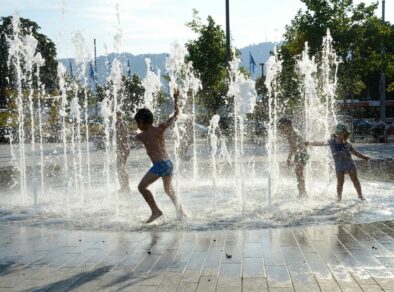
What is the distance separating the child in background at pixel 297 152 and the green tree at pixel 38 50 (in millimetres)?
41115

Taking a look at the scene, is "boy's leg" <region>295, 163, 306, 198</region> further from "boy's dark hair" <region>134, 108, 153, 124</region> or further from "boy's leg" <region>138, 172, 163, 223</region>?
"boy's dark hair" <region>134, 108, 153, 124</region>

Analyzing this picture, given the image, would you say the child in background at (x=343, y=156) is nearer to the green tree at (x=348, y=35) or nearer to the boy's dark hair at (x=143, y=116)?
the boy's dark hair at (x=143, y=116)

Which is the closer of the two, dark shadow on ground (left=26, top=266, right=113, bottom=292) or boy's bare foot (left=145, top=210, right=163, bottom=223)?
dark shadow on ground (left=26, top=266, right=113, bottom=292)

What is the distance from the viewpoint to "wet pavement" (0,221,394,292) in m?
3.83

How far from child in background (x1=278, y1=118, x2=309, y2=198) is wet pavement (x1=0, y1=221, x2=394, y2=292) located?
2.27m

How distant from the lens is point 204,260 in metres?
4.50

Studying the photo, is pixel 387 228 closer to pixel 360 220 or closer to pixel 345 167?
pixel 360 220

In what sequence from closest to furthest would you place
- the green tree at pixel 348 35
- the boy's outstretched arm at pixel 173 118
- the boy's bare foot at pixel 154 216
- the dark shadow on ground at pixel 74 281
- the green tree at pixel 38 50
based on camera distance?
the dark shadow on ground at pixel 74 281 < the boy's bare foot at pixel 154 216 < the boy's outstretched arm at pixel 173 118 < the green tree at pixel 348 35 < the green tree at pixel 38 50

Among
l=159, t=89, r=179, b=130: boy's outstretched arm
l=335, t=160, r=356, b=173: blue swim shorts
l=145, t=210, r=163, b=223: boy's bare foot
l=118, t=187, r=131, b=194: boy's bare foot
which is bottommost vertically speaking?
l=118, t=187, r=131, b=194: boy's bare foot

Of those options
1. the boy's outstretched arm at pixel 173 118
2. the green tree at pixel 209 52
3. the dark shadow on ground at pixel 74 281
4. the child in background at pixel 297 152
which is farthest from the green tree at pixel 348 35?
the dark shadow on ground at pixel 74 281

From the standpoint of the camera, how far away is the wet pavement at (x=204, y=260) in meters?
3.83

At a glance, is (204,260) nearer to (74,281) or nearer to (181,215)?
(74,281)

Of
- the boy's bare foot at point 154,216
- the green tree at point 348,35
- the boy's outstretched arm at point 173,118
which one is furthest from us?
the green tree at point 348,35

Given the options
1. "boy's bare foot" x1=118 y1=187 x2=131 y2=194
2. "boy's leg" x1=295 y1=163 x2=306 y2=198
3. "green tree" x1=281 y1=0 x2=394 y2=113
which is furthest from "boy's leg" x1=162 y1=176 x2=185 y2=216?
"green tree" x1=281 y1=0 x2=394 y2=113
